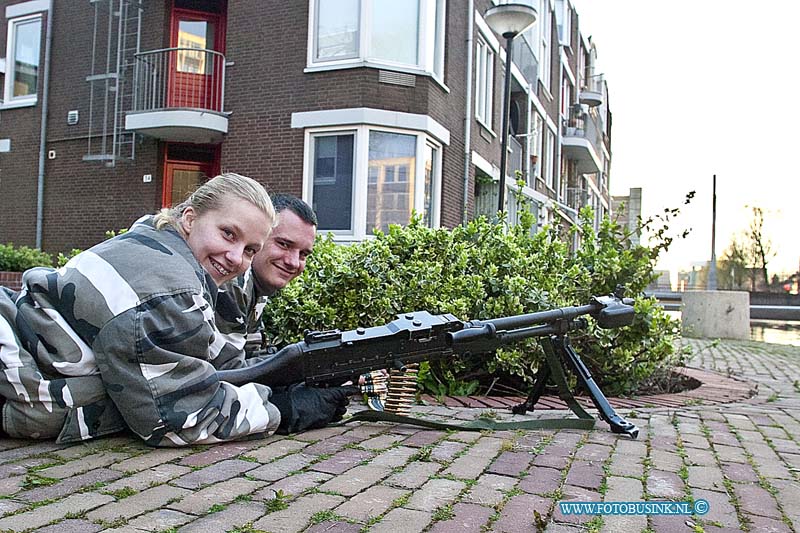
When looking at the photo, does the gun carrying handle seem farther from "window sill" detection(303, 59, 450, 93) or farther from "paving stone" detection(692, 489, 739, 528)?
"window sill" detection(303, 59, 450, 93)

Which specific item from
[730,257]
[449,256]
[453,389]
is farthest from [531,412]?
[730,257]

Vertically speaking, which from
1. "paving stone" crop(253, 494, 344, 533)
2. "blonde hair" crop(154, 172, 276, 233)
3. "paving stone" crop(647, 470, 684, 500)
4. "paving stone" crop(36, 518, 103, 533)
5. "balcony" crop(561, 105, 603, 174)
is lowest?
"paving stone" crop(647, 470, 684, 500)

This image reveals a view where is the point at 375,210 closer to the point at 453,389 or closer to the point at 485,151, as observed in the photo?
the point at 485,151

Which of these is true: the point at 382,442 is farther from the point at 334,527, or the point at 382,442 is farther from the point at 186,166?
the point at 186,166

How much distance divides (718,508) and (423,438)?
130 cm

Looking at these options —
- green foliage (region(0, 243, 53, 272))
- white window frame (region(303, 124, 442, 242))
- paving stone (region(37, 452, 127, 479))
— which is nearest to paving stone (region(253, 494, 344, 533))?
paving stone (region(37, 452, 127, 479))

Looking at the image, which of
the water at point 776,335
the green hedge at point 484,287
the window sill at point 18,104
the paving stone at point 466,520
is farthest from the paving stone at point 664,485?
the window sill at point 18,104

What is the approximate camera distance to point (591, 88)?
34.5 m

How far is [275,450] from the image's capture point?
290cm

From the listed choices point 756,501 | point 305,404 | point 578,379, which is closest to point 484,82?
point 578,379

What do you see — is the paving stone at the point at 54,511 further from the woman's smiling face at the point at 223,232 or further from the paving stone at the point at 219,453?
the woman's smiling face at the point at 223,232

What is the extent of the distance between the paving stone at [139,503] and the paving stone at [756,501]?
1.92m

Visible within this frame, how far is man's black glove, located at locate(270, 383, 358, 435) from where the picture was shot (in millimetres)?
3121

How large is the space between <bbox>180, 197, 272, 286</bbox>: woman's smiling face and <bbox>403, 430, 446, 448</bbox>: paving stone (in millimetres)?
1101
